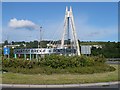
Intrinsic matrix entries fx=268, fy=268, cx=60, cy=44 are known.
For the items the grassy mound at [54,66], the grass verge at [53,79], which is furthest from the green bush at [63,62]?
the grass verge at [53,79]

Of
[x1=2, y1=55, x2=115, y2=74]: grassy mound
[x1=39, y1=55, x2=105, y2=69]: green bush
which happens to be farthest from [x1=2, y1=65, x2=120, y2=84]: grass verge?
[x1=39, y1=55, x2=105, y2=69]: green bush

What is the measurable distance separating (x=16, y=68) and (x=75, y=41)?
27962mm

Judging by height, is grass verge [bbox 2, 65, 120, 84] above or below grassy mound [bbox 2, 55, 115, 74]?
below

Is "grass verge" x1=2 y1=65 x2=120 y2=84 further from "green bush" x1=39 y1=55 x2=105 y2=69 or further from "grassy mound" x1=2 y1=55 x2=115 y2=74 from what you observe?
"green bush" x1=39 y1=55 x2=105 y2=69

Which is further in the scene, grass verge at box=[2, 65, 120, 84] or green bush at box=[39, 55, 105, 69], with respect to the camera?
green bush at box=[39, 55, 105, 69]

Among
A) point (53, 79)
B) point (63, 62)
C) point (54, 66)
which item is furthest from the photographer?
point (63, 62)

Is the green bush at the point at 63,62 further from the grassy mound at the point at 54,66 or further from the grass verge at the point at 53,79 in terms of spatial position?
the grass verge at the point at 53,79

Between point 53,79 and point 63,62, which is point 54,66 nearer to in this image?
point 63,62

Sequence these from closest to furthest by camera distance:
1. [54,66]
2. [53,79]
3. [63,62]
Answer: [53,79] → [54,66] → [63,62]

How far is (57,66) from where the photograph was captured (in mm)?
22234

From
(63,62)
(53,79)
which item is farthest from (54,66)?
(53,79)

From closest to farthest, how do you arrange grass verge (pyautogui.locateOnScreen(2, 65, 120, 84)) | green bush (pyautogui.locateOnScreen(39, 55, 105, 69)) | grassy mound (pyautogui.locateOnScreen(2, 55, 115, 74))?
grass verge (pyautogui.locateOnScreen(2, 65, 120, 84))
grassy mound (pyautogui.locateOnScreen(2, 55, 115, 74))
green bush (pyautogui.locateOnScreen(39, 55, 105, 69))

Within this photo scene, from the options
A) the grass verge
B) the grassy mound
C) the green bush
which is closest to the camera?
the grass verge

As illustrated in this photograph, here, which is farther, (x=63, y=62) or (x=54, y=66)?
(x=63, y=62)
